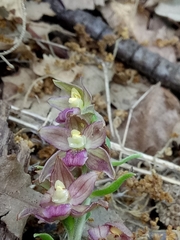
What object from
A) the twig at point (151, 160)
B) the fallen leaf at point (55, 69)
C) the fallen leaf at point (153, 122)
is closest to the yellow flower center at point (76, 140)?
the twig at point (151, 160)

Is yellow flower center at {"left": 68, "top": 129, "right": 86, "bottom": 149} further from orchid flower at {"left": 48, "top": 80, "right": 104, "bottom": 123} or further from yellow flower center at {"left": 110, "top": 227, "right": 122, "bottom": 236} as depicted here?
yellow flower center at {"left": 110, "top": 227, "right": 122, "bottom": 236}

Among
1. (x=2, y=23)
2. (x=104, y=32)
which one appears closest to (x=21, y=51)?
(x=2, y=23)

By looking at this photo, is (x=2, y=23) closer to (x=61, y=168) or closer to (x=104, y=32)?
(x=104, y=32)

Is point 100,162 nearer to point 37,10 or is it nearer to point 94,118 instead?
point 94,118

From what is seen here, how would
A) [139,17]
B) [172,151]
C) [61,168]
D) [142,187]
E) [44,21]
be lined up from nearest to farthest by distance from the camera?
1. [61,168]
2. [142,187]
3. [172,151]
4. [44,21]
5. [139,17]

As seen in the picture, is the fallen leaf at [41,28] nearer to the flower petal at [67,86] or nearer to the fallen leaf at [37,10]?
the fallen leaf at [37,10]

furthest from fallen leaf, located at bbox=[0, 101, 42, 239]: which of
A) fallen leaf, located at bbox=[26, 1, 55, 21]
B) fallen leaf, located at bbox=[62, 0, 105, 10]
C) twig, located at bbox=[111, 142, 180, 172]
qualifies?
fallen leaf, located at bbox=[62, 0, 105, 10]
